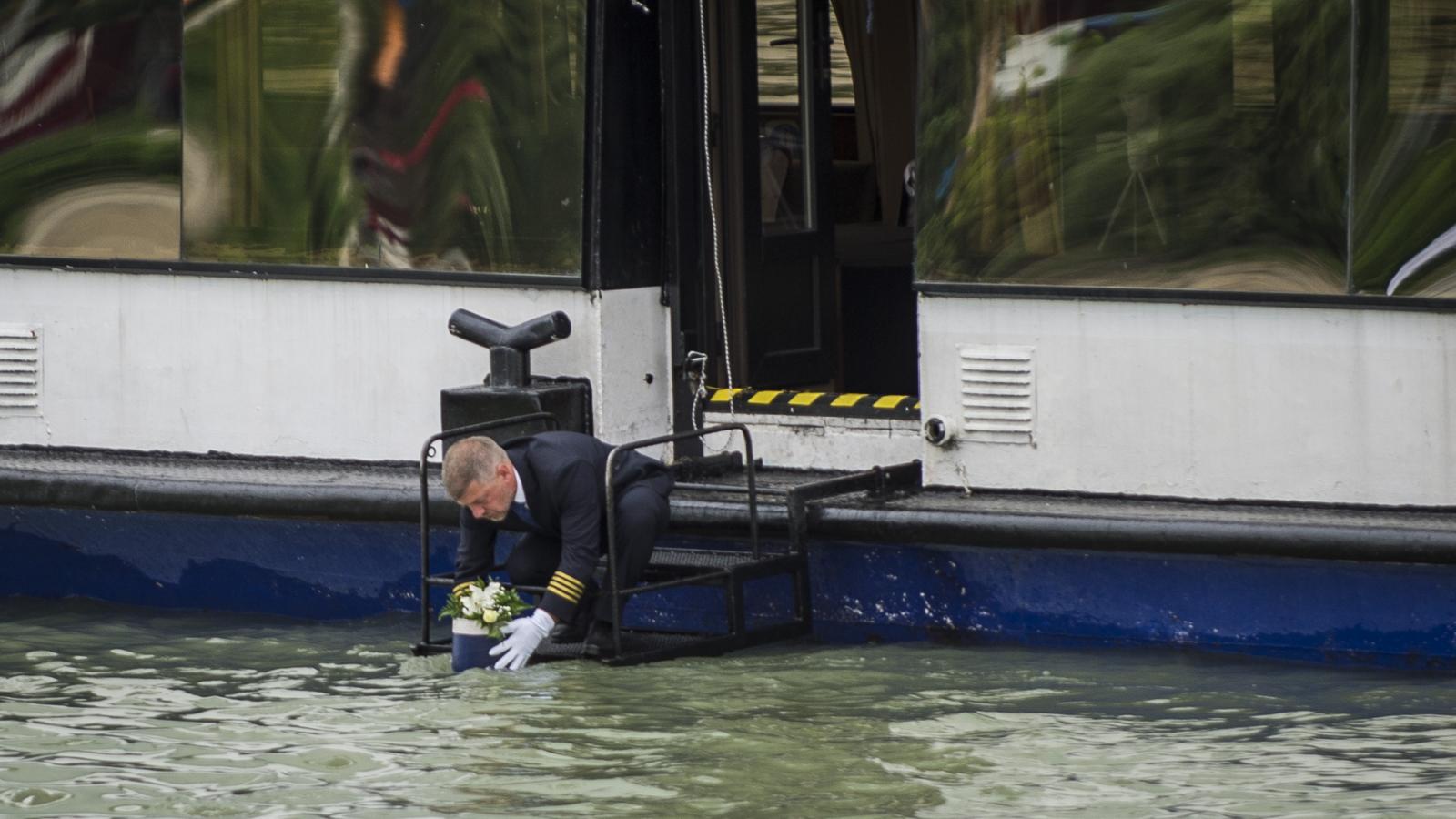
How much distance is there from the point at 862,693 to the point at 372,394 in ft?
7.49

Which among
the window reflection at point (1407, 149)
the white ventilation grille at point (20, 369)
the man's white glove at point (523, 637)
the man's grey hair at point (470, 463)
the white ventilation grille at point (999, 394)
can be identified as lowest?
the man's white glove at point (523, 637)

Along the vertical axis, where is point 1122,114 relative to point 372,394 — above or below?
above

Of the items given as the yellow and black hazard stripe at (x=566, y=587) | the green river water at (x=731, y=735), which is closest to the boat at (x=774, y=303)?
the green river water at (x=731, y=735)

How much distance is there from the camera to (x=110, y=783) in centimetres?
625

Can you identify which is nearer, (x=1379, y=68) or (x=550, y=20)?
(x=1379, y=68)

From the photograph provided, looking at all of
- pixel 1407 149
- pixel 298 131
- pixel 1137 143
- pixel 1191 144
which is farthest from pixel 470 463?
pixel 1407 149

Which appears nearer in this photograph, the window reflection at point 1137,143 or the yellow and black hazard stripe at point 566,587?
the window reflection at point 1137,143

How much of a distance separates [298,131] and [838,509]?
7.86 feet

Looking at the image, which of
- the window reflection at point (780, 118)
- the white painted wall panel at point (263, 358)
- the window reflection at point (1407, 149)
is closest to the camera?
the window reflection at point (1407, 149)

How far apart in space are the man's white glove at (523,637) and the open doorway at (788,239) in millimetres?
1621

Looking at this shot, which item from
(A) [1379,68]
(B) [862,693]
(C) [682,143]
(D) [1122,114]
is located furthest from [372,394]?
(A) [1379,68]

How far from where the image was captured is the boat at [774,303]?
698cm

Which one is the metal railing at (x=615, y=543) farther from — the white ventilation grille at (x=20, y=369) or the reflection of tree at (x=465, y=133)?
the white ventilation grille at (x=20, y=369)

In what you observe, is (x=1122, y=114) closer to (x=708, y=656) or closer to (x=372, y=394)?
(x=708, y=656)
